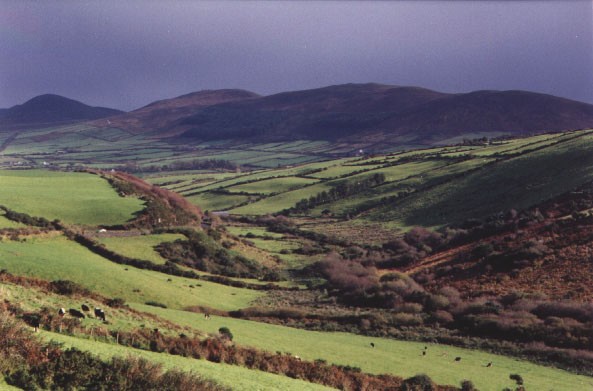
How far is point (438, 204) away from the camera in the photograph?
84.4 m

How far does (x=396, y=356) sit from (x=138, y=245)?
99.0 ft

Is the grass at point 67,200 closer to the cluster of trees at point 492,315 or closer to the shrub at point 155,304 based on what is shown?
the shrub at point 155,304

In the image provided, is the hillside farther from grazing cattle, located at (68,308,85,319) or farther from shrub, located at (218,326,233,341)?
shrub, located at (218,326,233,341)

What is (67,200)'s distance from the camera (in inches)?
2333

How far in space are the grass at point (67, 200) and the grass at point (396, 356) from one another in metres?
32.7

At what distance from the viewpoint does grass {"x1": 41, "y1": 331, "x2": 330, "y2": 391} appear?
13.8 metres

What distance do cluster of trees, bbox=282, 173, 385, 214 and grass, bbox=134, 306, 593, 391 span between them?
7118 centimetres

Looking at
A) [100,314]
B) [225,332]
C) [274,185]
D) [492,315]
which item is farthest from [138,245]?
[274,185]

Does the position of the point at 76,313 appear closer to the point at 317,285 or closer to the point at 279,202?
the point at 317,285

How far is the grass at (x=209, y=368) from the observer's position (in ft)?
45.1

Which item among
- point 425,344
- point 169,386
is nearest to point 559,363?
point 425,344

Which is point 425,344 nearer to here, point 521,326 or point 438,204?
point 521,326

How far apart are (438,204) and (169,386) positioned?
7811 cm

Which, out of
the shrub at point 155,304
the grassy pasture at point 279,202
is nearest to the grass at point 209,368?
the shrub at point 155,304
